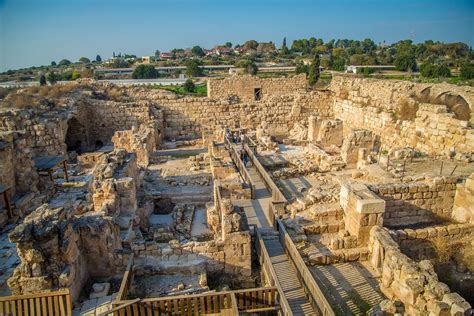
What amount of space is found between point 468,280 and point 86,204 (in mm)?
9732

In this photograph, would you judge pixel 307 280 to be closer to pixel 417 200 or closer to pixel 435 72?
pixel 417 200

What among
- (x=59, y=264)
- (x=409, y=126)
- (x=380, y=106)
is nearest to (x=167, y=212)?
(x=59, y=264)

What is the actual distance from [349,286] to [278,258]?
1.49 metres

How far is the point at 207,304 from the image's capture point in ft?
19.5

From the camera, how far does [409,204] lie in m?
8.55

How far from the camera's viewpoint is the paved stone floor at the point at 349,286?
6.13 meters

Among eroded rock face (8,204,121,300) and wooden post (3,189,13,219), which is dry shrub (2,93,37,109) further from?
eroded rock face (8,204,121,300)

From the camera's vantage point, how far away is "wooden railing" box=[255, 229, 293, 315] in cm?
559

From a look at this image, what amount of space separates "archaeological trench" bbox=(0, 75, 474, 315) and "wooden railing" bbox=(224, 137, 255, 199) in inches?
4.1

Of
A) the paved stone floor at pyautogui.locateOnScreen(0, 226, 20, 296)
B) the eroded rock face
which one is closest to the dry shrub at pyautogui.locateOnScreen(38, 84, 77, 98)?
the paved stone floor at pyautogui.locateOnScreen(0, 226, 20, 296)

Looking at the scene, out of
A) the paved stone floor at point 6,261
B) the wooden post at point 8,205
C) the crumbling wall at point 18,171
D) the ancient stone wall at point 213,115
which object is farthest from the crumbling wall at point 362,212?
the ancient stone wall at point 213,115

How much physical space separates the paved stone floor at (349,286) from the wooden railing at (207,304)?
3.80ft

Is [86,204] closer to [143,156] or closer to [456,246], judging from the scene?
[143,156]

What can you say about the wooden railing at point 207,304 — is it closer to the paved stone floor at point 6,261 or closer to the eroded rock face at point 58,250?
the eroded rock face at point 58,250
